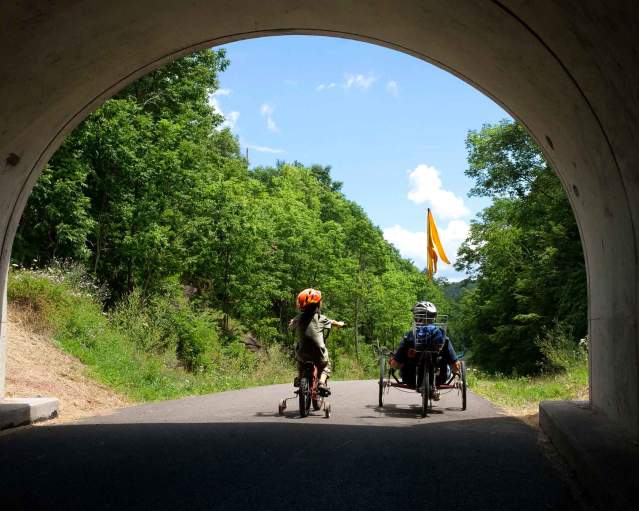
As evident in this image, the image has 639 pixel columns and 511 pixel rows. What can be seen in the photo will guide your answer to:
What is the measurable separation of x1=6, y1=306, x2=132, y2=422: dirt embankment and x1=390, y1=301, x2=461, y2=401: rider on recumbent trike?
4.45 m

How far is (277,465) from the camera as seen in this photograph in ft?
19.3

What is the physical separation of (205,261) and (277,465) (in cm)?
2830

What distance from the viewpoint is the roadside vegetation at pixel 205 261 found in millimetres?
17359

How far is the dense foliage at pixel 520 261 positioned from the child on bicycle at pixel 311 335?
12.3 m

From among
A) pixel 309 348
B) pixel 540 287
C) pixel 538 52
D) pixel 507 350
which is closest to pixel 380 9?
pixel 538 52

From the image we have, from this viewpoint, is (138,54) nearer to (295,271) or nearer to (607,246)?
(607,246)

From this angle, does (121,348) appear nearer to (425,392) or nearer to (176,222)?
Result: (425,392)

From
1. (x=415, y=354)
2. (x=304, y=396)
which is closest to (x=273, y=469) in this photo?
(x=304, y=396)

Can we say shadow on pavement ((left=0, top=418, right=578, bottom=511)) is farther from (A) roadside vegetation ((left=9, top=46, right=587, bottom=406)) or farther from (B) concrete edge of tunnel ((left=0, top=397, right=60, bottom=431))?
(A) roadside vegetation ((left=9, top=46, right=587, bottom=406))

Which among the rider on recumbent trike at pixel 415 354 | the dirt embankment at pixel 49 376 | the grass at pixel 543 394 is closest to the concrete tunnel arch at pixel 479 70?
the dirt embankment at pixel 49 376

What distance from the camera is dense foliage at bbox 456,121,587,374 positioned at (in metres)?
28.5

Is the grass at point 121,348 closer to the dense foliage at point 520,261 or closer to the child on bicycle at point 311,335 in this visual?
the child on bicycle at point 311,335

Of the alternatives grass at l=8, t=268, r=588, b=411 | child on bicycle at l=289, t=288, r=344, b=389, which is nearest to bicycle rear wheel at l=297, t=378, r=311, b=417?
child on bicycle at l=289, t=288, r=344, b=389

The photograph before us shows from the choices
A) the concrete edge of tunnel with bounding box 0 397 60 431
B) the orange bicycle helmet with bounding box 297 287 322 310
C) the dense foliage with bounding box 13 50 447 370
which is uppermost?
the dense foliage with bounding box 13 50 447 370
